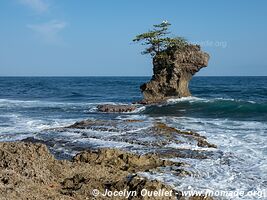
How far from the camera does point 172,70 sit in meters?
33.2

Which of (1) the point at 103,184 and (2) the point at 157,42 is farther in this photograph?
(2) the point at 157,42

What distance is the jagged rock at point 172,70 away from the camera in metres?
33.3

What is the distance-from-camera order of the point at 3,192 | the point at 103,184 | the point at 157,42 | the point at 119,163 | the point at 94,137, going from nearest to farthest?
the point at 3,192, the point at 103,184, the point at 119,163, the point at 94,137, the point at 157,42

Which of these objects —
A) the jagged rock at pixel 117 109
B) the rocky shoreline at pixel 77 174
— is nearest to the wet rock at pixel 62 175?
the rocky shoreline at pixel 77 174

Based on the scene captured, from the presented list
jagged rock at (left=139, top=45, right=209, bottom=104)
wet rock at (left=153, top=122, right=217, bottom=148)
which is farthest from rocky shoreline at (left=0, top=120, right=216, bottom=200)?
jagged rock at (left=139, top=45, right=209, bottom=104)

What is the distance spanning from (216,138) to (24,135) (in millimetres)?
8374

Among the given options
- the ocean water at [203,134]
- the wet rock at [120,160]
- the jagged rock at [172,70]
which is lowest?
the ocean water at [203,134]

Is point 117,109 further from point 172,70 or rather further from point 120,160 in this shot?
point 120,160

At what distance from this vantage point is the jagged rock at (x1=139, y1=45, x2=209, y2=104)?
1312 inches

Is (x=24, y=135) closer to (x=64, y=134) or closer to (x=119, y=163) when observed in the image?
(x=64, y=134)

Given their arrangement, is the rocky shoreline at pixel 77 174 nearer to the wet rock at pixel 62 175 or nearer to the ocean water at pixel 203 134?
the wet rock at pixel 62 175

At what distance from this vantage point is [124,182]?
8.18 metres

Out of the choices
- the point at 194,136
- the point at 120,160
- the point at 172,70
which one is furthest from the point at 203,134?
the point at 172,70

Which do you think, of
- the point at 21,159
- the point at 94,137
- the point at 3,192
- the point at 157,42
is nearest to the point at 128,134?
the point at 94,137
